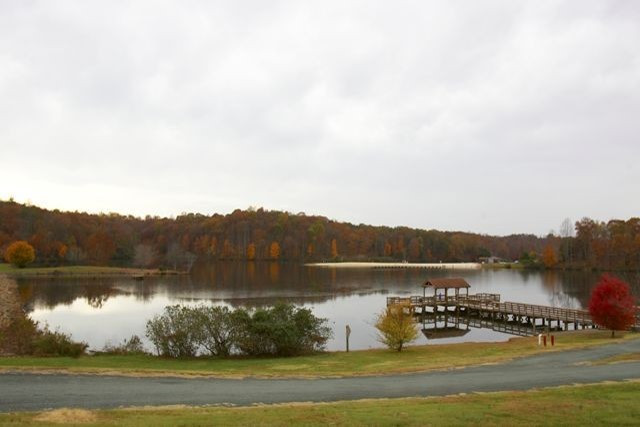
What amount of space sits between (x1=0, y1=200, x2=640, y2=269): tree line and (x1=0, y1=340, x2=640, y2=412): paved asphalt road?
11127cm

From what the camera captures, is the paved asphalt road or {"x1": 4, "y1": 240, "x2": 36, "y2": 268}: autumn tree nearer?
the paved asphalt road

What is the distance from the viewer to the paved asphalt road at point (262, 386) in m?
14.1

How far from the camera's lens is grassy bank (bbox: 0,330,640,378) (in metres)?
19.7

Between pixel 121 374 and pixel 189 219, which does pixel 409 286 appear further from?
pixel 189 219

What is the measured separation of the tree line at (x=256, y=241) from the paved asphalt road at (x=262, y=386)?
11127 centimetres

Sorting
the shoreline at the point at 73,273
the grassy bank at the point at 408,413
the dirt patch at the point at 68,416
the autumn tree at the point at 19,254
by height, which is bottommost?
the grassy bank at the point at 408,413

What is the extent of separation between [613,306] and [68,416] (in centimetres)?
3157

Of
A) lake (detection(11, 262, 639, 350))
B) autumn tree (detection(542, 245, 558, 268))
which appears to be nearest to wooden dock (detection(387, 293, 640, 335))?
lake (detection(11, 262, 639, 350))

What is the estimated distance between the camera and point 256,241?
178875 mm

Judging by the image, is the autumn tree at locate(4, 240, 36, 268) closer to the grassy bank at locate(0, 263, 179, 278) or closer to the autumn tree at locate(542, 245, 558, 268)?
the grassy bank at locate(0, 263, 179, 278)

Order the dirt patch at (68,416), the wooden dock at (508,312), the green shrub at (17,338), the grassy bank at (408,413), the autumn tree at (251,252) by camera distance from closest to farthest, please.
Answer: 1. the grassy bank at (408,413)
2. the dirt patch at (68,416)
3. the green shrub at (17,338)
4. the wooden dock at (508,312)
5. the autumn tree at (251,252)

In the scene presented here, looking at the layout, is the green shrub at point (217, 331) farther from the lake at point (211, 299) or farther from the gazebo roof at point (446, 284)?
the gazebo roof at point (446, 284)

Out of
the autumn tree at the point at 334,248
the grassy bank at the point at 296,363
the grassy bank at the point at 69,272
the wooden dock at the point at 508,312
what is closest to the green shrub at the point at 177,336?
the grassy bank at the point at 296,363

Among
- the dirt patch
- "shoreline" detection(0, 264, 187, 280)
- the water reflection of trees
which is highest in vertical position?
"shoreline" detection(0, 264, 187, 280)
